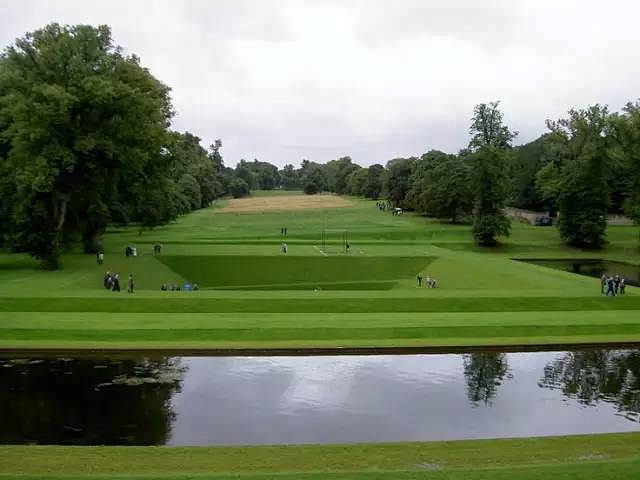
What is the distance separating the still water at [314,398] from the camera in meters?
16.9

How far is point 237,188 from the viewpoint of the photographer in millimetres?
176000

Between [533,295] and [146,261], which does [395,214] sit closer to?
[146,261]

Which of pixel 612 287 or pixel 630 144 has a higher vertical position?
pixel 630 144

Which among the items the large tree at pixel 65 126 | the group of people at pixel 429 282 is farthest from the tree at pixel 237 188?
the group of people at pixel 429 282

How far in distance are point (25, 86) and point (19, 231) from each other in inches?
394

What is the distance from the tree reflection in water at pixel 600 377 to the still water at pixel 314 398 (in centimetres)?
6

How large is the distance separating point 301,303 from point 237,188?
147m

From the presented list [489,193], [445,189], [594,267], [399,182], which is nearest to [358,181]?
[399,182]

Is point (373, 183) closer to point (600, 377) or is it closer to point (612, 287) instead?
point (612, 287)

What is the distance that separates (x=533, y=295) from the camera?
34.6 metres

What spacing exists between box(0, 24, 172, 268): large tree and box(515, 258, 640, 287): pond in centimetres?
3605

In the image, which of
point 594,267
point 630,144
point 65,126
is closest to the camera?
point 65,126

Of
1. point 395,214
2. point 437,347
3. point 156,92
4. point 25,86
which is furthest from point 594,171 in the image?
point 25,86

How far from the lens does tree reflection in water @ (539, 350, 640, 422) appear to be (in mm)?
19956
